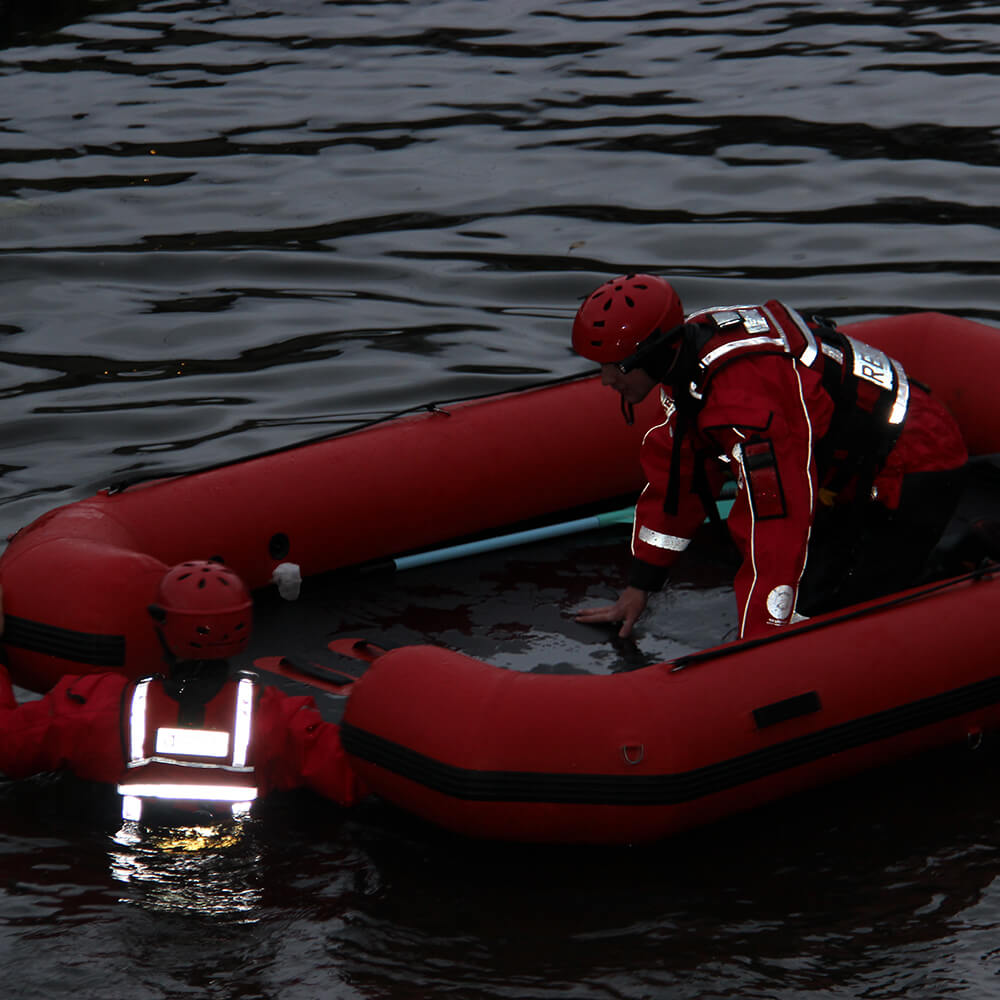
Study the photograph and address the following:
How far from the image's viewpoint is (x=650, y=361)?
328cm

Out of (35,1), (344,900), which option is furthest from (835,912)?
(35,1)

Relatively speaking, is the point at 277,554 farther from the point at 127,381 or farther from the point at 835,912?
the point at 127,381

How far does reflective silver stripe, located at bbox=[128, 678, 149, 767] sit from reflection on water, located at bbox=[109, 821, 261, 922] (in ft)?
0.67

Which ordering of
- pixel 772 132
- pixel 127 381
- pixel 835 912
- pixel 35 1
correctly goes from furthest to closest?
pixel 35 1 → pixel 772 132 → pixel 127 381 → pixel 835 912

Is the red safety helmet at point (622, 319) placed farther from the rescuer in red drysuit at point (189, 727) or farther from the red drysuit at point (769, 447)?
the rescuer in red drysuit at point (189, 727)

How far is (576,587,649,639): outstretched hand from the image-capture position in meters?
3.75

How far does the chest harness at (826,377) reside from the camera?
3250 mm

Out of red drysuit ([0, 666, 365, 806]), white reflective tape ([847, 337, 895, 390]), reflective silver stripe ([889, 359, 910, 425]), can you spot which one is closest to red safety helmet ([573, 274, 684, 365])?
white reflective tape ([847, 337, 895, 390])

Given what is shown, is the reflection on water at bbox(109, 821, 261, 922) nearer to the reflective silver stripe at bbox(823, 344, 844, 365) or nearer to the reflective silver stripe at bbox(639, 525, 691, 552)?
the reflective silver stripe at bbox(639, 525, 691, 552)

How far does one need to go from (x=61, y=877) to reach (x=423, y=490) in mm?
1445

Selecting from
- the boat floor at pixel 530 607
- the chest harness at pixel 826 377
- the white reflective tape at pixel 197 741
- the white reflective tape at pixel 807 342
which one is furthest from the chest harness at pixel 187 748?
the white reflective tape at pixel 807 342

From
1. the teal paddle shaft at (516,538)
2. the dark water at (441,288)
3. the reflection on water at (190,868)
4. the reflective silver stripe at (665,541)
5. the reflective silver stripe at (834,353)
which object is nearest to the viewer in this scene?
the dark water at (441,288)

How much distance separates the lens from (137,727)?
10.0ft

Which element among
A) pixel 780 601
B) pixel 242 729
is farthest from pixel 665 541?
pixel 242 729
